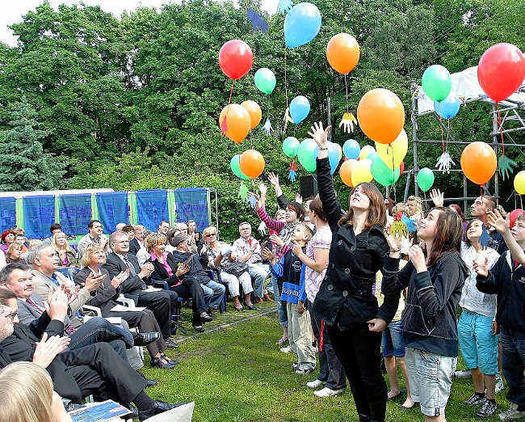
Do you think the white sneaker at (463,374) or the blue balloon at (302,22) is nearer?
the white sneaker at (463,374)

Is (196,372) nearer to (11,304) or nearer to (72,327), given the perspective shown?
(72,327)

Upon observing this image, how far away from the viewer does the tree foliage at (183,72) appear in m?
20.1

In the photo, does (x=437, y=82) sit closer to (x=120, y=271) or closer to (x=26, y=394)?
(x=120, y=271)

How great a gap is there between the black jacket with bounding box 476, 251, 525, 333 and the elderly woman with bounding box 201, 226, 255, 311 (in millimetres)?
5584

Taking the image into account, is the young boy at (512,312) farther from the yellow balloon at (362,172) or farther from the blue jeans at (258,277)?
the blue jeans at (258,277)

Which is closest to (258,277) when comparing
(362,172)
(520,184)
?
(362,172)

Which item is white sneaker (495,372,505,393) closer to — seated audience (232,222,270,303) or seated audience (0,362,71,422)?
seated audience (0,362,71,422)

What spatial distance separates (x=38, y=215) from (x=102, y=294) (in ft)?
28.0

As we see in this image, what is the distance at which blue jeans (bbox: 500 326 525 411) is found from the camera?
3.87m

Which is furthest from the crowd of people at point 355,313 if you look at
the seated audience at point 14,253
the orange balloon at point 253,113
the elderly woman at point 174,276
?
the orange balloon at point 253,113

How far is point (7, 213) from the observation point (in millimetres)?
12430

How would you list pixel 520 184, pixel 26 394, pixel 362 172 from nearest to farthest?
pixel 26 394, pixel 362 172, pixel 520 184

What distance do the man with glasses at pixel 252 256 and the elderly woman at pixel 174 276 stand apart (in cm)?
166

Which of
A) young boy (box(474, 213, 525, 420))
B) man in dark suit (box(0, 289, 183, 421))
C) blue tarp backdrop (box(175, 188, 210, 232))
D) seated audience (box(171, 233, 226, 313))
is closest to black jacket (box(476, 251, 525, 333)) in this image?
young boy (box(474, 213, 525, 420))
